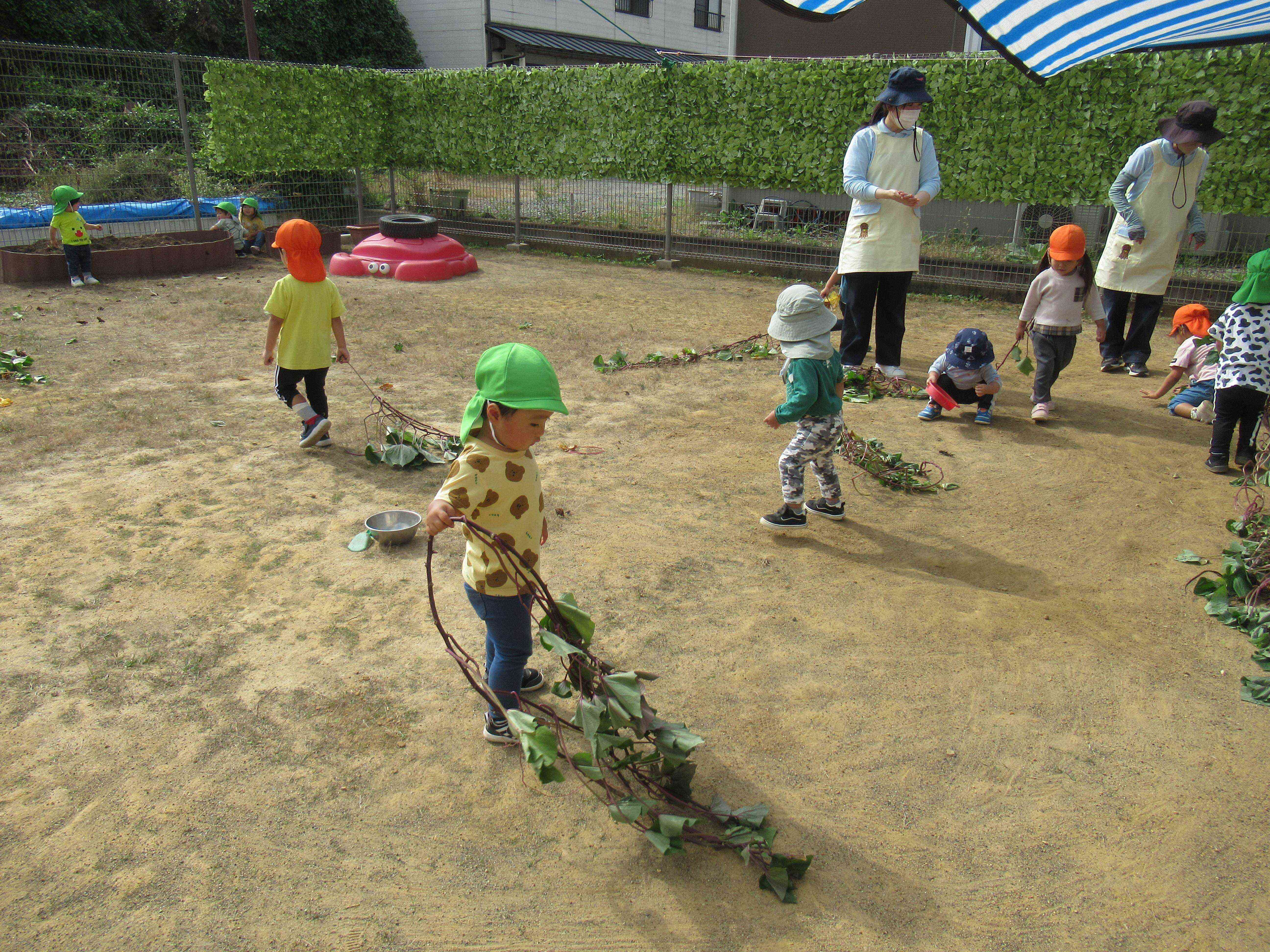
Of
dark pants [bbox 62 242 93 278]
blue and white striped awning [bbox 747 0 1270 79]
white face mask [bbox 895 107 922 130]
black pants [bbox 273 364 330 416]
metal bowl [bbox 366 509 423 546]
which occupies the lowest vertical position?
metal bowl [bbox 366 509 423 546]

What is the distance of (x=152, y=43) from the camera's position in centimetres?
2523

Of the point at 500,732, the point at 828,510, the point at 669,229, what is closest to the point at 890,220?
the point at 828,510

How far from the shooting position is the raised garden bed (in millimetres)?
10578

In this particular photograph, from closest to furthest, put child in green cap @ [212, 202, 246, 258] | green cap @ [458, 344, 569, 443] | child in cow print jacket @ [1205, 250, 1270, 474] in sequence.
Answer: green cap @ [458, 344, 569, 443] → child in cow print jacket @ [1205, 250, 1270, 474] → child in green cap @ [212, 202, 246, 258]

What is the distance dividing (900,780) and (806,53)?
17.4 m

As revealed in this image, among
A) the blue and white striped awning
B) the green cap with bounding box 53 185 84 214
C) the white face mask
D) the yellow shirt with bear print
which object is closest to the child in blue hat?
the white face mask

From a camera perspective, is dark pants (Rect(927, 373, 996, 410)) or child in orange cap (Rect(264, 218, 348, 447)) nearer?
child in orange cap (Rect(264, 218, 348, 447))

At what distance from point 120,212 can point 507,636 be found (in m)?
12.3

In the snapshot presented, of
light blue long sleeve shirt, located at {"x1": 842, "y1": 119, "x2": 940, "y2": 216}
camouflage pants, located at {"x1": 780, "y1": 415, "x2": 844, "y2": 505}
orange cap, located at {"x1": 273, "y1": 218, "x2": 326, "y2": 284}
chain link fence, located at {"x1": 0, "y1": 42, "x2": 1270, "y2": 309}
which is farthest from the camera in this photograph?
chain link fence, located at {"x1": 0, "y1": 42, "x2": 1270, "y2": 309}

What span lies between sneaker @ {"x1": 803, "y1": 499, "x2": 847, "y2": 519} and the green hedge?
24.8 ft

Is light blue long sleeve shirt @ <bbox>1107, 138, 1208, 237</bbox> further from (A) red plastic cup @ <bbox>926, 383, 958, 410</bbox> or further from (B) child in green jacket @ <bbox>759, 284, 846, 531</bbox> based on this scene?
(B) child in green jacket @ <bbox>759, 284, 846, 531</bbox>

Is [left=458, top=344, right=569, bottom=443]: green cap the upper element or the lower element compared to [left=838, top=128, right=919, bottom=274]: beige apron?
lower

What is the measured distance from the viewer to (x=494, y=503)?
9.14ft

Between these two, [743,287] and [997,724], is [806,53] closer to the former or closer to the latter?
[743,287]
